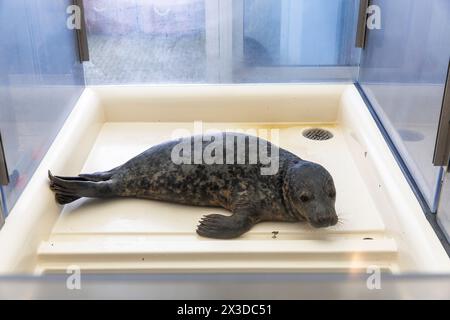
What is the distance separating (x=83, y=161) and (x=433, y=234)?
2.60ft

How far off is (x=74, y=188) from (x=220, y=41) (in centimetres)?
66

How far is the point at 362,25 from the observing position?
5.61 ft

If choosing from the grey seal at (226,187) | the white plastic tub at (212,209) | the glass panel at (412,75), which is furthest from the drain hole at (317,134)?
the grey seal at (226,187)

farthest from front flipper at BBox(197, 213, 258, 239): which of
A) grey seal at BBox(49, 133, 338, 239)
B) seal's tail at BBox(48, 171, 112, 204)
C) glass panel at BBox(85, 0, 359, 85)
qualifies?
glass panel at BBox(85, 0, 359, 85)

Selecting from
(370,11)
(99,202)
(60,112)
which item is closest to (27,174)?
(99,202)

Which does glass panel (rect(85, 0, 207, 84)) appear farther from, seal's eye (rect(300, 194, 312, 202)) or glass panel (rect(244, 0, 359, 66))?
seal's eye (rect(300, 194, 312, 202))

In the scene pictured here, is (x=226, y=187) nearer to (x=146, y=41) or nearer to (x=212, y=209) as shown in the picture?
(x=212, y=209)

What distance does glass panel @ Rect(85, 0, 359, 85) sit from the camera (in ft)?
5.69

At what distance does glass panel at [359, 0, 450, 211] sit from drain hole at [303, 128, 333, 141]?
136 mm

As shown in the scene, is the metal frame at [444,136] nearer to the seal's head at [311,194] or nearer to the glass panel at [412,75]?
the glass panel at [412,75]

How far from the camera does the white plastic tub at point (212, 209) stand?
3.70 feet

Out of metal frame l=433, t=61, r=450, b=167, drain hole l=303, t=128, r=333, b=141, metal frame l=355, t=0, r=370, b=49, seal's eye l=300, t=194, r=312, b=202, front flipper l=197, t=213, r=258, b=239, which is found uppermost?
metal frame l=355, t=0, r=370, b=49

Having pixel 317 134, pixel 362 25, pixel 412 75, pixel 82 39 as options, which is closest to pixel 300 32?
pixel 362 25

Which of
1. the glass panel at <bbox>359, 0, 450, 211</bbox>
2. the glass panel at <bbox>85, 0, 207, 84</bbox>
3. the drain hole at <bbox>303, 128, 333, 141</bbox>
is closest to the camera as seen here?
the glass panel at <bbox>359, 0, 450, 211</bbox>
